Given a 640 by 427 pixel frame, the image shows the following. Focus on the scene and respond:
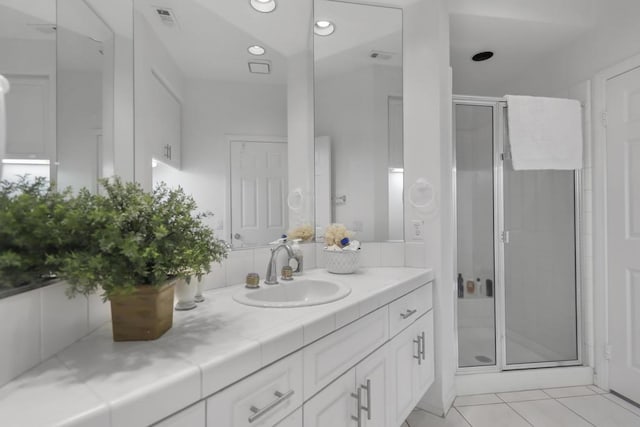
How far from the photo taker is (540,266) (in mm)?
2307

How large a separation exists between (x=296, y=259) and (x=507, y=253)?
5.04ft

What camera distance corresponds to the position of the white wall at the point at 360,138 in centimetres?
190

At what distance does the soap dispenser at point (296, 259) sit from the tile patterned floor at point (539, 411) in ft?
3.48

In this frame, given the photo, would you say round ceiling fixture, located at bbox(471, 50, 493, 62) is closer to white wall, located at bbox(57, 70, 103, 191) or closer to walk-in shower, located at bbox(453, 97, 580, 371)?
walk-in shower, located at bbox(453, 97, 580, 371)

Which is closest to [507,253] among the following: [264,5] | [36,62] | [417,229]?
[417,229]

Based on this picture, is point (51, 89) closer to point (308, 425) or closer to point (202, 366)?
point (202, 366)

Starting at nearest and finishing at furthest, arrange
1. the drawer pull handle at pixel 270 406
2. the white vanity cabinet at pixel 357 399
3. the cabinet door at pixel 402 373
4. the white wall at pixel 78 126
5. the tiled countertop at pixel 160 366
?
the tiled countertop at pixel 160 366 → the drawer pull handle at pixel 270 406 → the white wall at pixel 78 126 → the white vanity cabinet at pixel 357 399 → the cabinet door at pixel 402 373

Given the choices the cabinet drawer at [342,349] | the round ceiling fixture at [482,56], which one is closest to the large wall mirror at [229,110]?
the cabinet drawer at [342,349]

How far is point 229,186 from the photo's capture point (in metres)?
1.42

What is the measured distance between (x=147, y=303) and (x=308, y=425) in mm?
575

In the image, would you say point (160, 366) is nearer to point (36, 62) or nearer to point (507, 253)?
point (36, 62)

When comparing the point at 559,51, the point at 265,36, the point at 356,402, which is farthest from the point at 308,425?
the point at 559,51

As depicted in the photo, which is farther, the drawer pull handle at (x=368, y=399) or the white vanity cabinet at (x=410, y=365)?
the white vanity cabinet at (x=410, y=365)

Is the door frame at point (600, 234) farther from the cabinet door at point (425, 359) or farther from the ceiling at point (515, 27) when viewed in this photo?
the cabinet door at point (425, 359)
